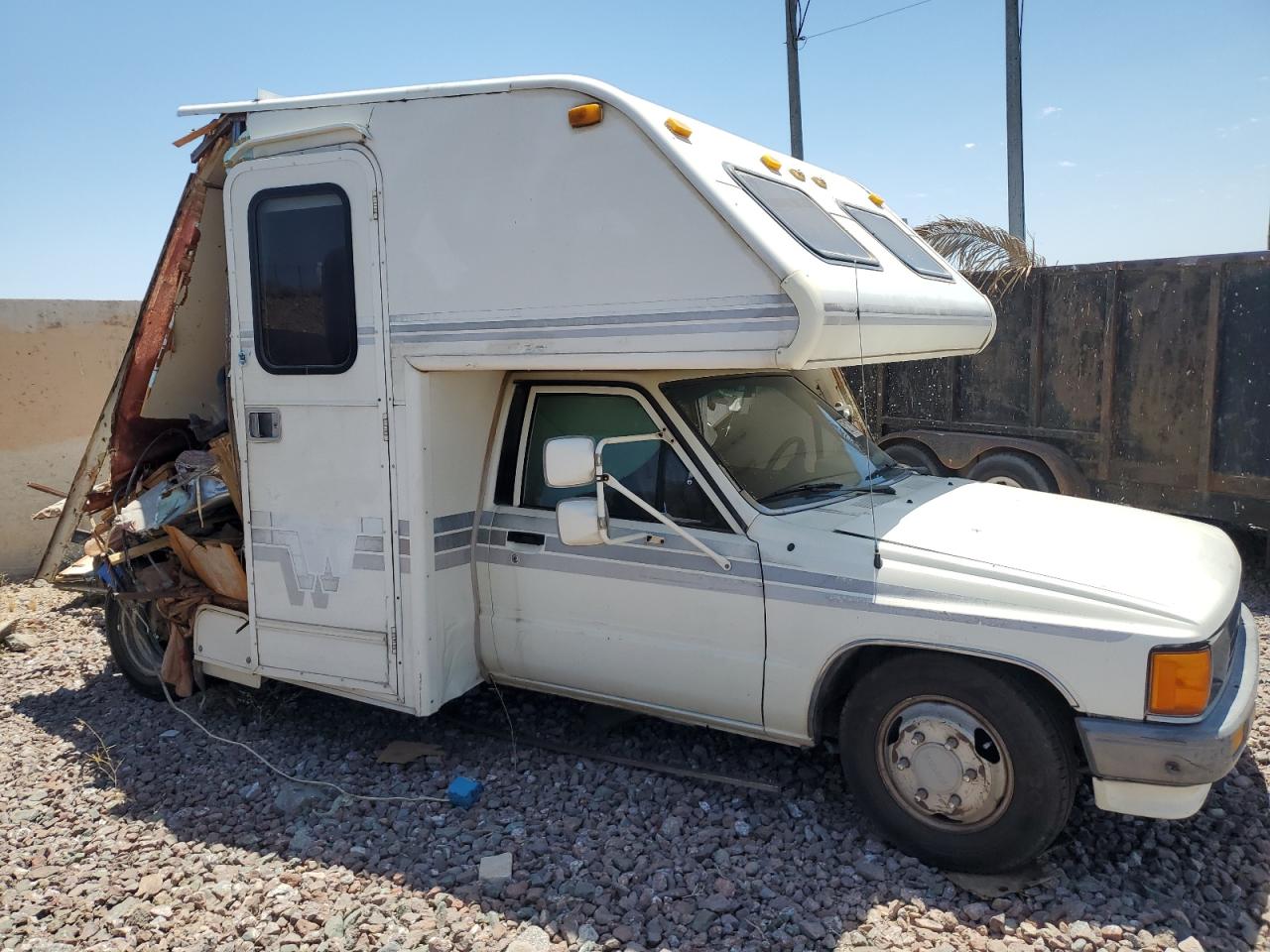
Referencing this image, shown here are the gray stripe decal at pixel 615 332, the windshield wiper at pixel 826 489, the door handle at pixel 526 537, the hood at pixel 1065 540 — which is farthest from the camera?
the door handle at pixel 526 537

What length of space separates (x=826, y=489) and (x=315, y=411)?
2.42 m

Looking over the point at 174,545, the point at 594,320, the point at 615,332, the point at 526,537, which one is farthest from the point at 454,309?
the point at 174,545

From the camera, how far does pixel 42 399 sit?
8.77 metres

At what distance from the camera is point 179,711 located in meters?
5.52

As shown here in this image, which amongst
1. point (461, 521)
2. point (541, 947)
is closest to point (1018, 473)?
point (461, 521)

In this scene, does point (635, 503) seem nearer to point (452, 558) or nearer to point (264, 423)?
point (452, 558)

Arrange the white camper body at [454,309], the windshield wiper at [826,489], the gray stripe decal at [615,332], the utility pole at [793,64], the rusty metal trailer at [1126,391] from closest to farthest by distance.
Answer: the gray stripe decal at [615,332]
the white camper body at [454,309]
the windshield wiper at [826,489]
the rusty metal trailer at [1126,391]
the utility pole at [793,64]

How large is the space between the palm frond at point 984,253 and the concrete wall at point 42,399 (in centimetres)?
780

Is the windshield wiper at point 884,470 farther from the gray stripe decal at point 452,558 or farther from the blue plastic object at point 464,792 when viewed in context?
the blue plastic object at point 464,792

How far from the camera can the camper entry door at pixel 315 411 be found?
4516 millimetres

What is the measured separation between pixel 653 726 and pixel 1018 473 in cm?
449

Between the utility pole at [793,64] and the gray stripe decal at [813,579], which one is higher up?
the utility pole at [793,64]

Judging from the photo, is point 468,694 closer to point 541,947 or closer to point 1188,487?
point 541,947

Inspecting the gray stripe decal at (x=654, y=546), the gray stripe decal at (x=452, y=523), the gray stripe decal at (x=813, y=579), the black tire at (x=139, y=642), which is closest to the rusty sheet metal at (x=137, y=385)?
the black tire at (x=139, y=642)
